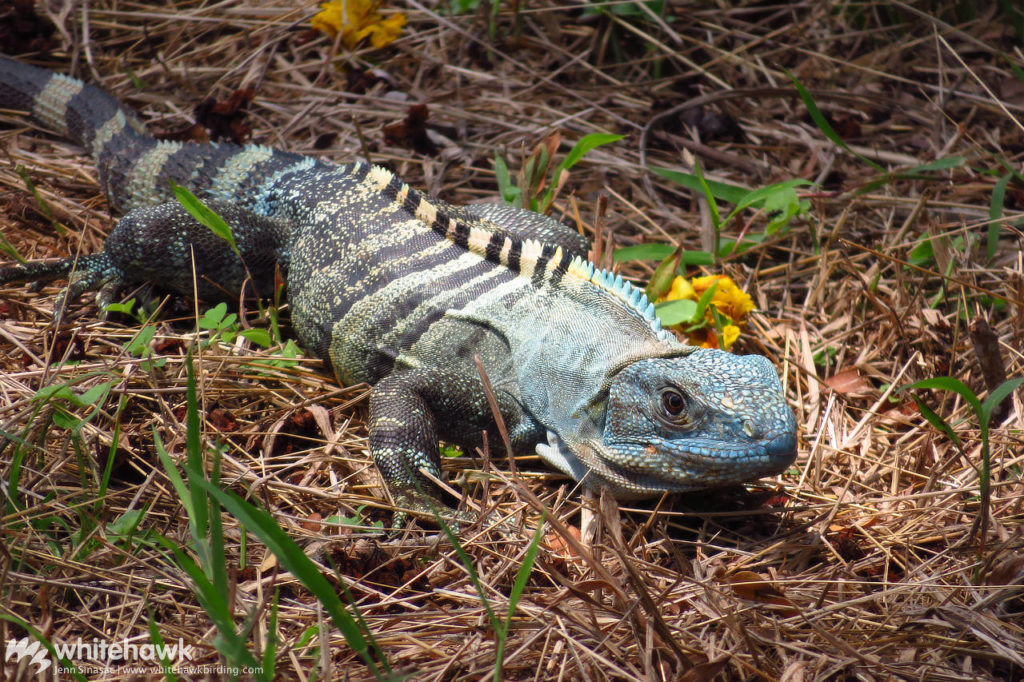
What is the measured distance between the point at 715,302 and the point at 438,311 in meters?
1.46

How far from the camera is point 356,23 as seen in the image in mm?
6105

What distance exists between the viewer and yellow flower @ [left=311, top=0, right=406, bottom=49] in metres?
6.07

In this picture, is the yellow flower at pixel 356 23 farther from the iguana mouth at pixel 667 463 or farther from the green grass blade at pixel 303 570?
the green grass blade at pixel 303 570

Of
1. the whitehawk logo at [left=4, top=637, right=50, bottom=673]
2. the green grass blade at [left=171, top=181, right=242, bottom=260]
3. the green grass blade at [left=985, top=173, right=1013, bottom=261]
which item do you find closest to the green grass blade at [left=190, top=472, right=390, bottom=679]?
the whitehawk logo at [left=4, top=637, right=50, bottom=673]

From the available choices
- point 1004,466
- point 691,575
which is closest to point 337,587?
point 691,575

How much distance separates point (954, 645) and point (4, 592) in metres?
3.01

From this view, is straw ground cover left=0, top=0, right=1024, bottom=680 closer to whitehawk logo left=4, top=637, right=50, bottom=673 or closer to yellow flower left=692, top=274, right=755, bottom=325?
whitehawk logo left=4, top=637, right=50, bottom=673

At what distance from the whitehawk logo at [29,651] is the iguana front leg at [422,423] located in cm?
132

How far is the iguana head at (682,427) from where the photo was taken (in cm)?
302

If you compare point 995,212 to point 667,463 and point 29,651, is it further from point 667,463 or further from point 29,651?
point 29,651

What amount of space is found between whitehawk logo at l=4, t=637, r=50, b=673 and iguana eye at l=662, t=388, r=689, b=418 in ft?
7.36

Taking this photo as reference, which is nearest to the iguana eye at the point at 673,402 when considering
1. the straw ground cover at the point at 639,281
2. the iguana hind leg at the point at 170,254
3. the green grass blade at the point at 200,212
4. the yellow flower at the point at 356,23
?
the straw ground cover at the point at 639,281

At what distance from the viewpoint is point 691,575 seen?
301 centimetres

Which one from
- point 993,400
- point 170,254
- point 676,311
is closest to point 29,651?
point 170,254
